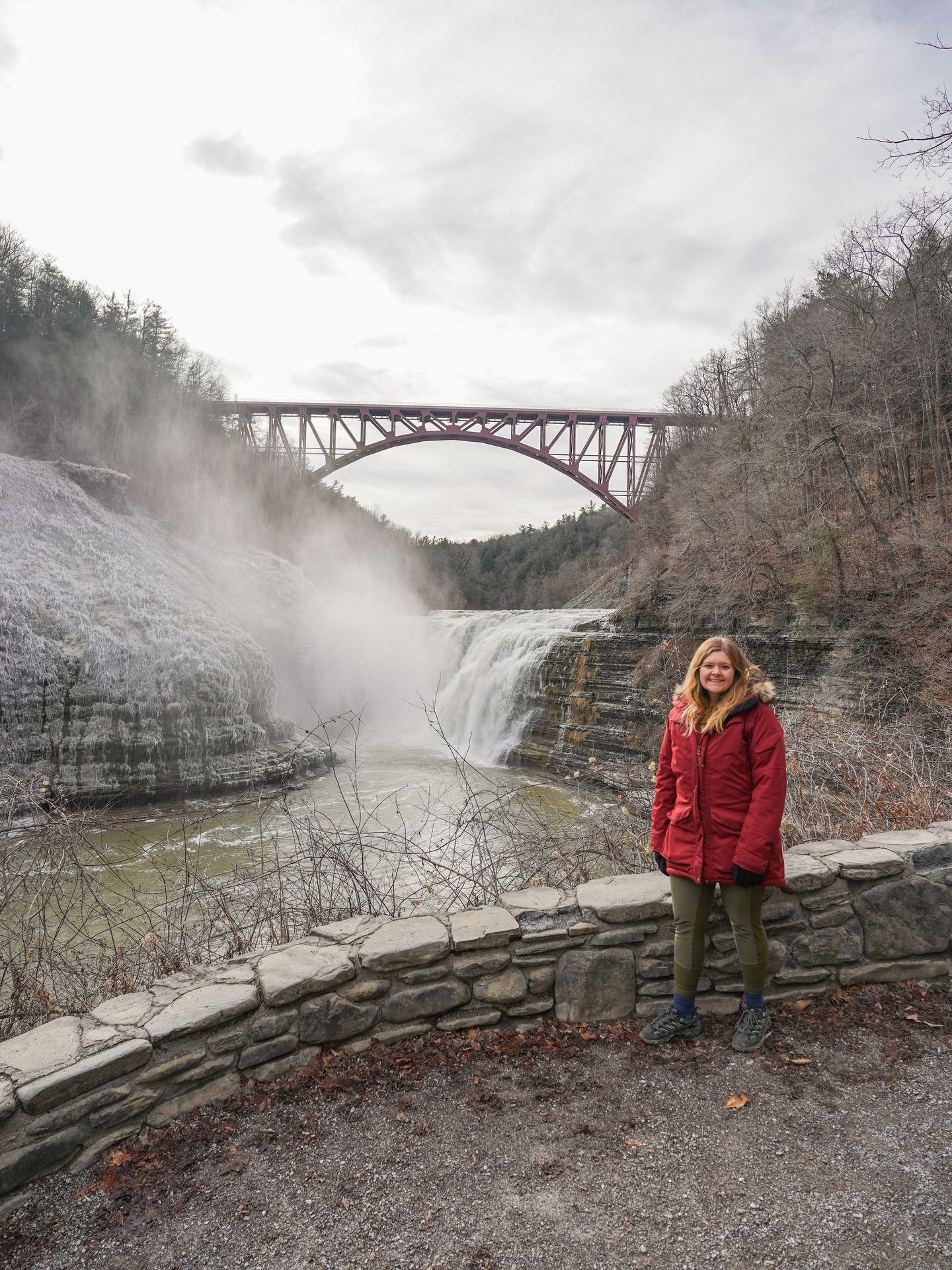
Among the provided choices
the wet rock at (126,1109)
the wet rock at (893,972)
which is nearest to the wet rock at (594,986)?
the wet rock at (893,972)

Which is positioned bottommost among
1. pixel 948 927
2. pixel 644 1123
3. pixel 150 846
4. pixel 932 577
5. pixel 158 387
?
pixel 150 846

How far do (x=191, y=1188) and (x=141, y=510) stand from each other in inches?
711

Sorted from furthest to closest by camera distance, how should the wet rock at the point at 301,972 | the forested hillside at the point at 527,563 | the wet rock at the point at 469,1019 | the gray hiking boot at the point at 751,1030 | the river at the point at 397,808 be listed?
the forested hillside at the point at 527,563 → the river at the point at 397,808 → the wet rock at the point at 469,1019 → the gray hiking boot at the point at 751,1030 → the wet rock at the point at 301,972

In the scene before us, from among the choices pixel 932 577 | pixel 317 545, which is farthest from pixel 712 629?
pixel 317 545

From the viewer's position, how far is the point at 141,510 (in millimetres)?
17641

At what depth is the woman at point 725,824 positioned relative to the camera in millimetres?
2660

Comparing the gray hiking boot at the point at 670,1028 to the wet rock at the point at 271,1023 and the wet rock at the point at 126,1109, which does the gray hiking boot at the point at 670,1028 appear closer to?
the wet rock at the point at 271,1023

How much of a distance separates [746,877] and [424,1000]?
1405 millimetres

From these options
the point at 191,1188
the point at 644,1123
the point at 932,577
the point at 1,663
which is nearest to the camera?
the point at 191,1188

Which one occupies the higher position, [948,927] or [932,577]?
[932,577]

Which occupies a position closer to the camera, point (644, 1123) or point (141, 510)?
point (644, 1123)

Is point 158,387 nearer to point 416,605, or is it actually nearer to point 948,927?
point 416,605

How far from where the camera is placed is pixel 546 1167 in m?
2.16

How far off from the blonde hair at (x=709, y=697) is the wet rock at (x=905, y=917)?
130 centimetres
